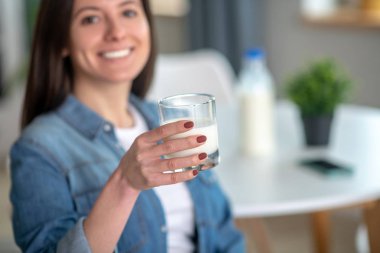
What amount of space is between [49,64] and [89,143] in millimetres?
214

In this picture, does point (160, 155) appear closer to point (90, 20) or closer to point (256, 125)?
point (90, 20)

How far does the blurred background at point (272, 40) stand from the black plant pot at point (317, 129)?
104 cm

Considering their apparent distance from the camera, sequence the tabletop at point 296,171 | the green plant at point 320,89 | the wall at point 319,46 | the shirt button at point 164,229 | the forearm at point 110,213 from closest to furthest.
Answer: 1. the forearm at point 110,213
2. the shirt button at point 164,229
3. the tabletop at point 296,171
4. the green plant at point 320,89
5. the wall at point 319,46

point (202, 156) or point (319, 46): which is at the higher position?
point (202, 156)

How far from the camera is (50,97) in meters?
1.47

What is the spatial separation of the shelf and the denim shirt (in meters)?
1.91

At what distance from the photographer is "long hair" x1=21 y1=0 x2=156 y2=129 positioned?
141cm

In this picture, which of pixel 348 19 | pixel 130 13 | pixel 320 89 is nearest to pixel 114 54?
pixel 130 13

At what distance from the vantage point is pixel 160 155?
95cm

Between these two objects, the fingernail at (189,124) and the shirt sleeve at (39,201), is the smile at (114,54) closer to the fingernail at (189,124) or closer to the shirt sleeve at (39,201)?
the shirt sleeve at (39,201)

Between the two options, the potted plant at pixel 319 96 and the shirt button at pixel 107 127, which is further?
the potted plant at pixel 319 96

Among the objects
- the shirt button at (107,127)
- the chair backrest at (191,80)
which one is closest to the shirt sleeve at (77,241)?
the shirt button at (107,127)

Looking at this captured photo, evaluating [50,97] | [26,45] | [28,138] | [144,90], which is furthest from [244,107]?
[26,45]

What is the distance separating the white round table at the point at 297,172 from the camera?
60.6 inches
